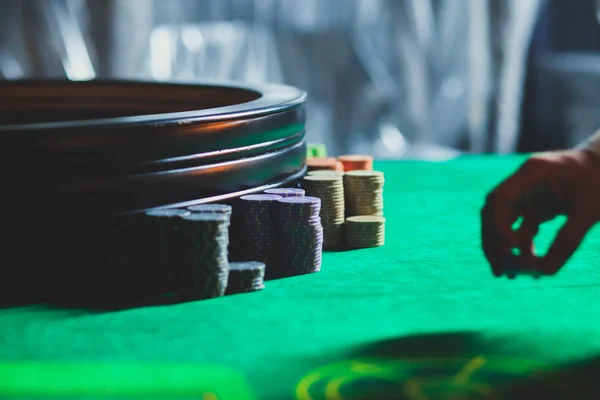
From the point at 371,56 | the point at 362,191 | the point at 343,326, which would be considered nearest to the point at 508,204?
the point at 343,326

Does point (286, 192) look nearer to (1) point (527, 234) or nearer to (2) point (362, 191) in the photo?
(2) point (362, 191)

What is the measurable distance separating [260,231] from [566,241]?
127 centimetres

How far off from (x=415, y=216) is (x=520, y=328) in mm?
1990

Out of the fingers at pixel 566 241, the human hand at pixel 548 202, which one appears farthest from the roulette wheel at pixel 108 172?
the fingers at pixel 566 241

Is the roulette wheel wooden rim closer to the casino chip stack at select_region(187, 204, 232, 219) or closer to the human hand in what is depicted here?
the casino chip stack at select_region(187, 204, 232, 219)

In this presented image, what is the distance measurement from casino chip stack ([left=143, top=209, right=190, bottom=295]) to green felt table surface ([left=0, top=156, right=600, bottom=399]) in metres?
0.16

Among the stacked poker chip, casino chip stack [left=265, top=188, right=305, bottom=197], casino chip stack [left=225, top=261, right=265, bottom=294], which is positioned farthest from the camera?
the stacked poker chip

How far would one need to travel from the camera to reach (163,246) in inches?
120

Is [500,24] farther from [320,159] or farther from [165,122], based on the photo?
[165,122]

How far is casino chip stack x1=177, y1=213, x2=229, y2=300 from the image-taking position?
295 cm

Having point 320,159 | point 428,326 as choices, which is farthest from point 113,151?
point 320,159

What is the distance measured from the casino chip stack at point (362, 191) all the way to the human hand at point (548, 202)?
158 cm

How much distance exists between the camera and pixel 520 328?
2691 millimetres

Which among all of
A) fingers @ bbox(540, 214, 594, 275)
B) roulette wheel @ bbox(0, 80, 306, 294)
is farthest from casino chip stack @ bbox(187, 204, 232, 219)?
fingers @ bbox(540, 214, 594, 275)
